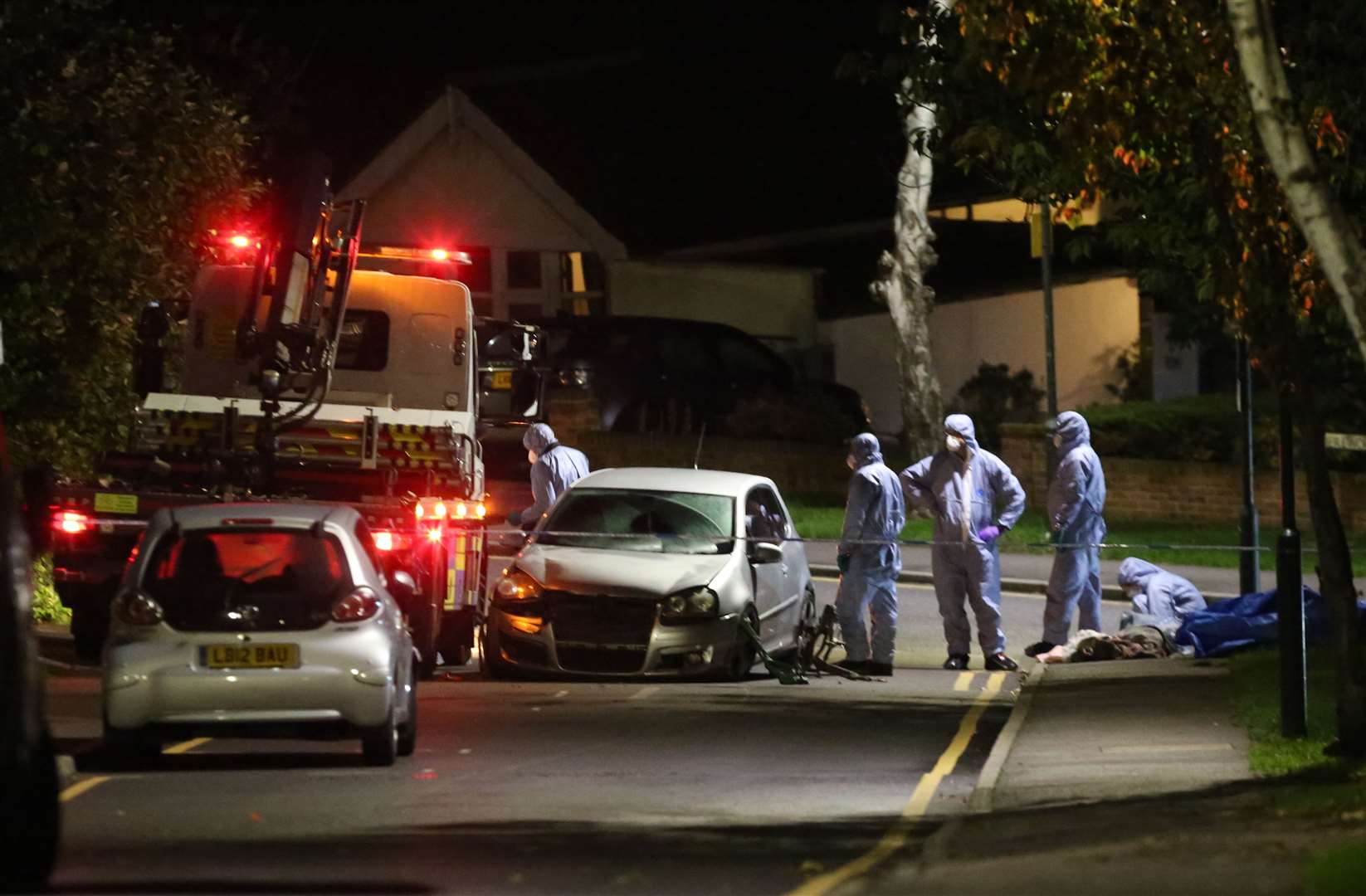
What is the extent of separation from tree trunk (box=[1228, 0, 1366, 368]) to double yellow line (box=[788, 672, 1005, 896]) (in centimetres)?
295

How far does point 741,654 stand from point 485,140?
78.1 ft

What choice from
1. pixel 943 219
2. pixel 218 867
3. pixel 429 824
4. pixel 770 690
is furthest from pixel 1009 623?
pixel 943 219

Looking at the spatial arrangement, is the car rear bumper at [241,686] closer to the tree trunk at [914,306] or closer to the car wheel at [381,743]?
the car wheel at [381,743]

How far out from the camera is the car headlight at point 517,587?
16797 mm

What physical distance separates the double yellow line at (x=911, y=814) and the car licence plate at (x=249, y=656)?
3.16 m

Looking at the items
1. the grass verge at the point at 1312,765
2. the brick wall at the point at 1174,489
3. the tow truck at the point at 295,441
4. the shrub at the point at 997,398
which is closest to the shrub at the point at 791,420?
the shrub at the point at 997,398

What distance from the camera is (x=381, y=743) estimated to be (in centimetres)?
1249

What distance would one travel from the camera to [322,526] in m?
12.5

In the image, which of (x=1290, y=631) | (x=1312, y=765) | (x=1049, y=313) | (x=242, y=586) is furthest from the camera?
(x=1049, y=313)

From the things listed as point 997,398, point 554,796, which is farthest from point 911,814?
point 997,398

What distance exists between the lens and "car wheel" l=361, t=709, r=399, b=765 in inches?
487

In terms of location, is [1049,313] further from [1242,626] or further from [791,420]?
[1242,626]

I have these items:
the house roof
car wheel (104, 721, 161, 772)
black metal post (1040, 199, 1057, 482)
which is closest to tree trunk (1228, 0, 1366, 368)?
car wheel (104, 721, 161, 772)

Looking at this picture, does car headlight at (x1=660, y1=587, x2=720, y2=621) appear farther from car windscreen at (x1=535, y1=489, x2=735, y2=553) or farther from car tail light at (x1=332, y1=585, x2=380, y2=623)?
car tail light at (x1=332, y1=585, x2=380, y2=623)
